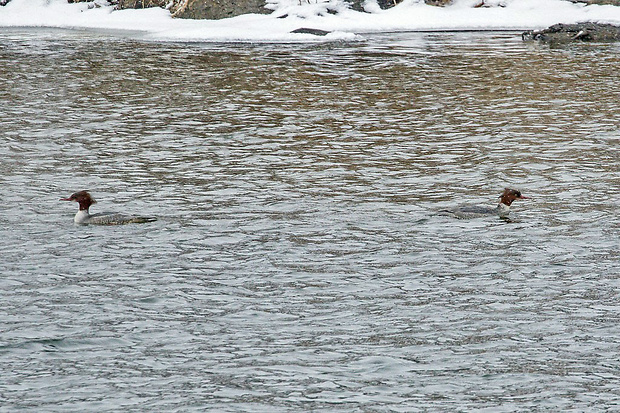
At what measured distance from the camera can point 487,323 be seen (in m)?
10.3

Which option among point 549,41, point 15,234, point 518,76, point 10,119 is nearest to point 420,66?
point 518,76

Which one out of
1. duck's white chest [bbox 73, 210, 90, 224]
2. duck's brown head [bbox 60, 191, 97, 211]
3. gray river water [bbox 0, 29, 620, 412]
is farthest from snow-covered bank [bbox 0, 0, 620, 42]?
duck's white chest [bbox 73, 210, 90, 224]

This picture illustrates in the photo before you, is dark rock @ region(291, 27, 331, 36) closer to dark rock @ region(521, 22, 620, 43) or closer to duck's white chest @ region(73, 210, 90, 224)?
dark rock @ region(521, 22, 620, 43)

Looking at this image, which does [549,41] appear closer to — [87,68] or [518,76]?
[518,76]

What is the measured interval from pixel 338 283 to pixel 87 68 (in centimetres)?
2043

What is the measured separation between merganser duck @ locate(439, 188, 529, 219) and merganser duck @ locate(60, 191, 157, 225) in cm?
419

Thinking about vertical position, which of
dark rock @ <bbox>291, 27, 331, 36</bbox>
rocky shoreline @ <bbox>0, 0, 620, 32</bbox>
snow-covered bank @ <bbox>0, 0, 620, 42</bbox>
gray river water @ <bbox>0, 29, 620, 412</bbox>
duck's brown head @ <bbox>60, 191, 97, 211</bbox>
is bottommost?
gray river water @ <bbox>0, 29, 620, 412</bbox>

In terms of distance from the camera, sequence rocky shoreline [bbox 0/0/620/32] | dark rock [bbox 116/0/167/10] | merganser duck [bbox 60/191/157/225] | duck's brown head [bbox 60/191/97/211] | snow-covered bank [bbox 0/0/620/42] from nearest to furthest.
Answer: merganser duck [bbox 60/191/157/225]
duck's brown head [bbox 60/191/97/211]
snow-covered bank [bbox 0/0/620/42]
rocky shoreline [bbox 0/0/620/32]
dark rock [bbox 116/0/167/10]

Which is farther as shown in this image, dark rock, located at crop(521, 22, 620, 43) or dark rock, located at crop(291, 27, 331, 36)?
dark rock, located at crop(291, 27, 331, 36)

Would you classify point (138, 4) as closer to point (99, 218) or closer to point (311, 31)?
point (311, 31)

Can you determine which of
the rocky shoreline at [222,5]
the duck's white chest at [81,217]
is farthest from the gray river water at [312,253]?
the rocky shoreline at [222,5]

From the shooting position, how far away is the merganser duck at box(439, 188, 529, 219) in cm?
1420

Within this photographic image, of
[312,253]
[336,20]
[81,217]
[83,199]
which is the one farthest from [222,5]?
[312,253]

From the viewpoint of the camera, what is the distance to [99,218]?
1402 cm
